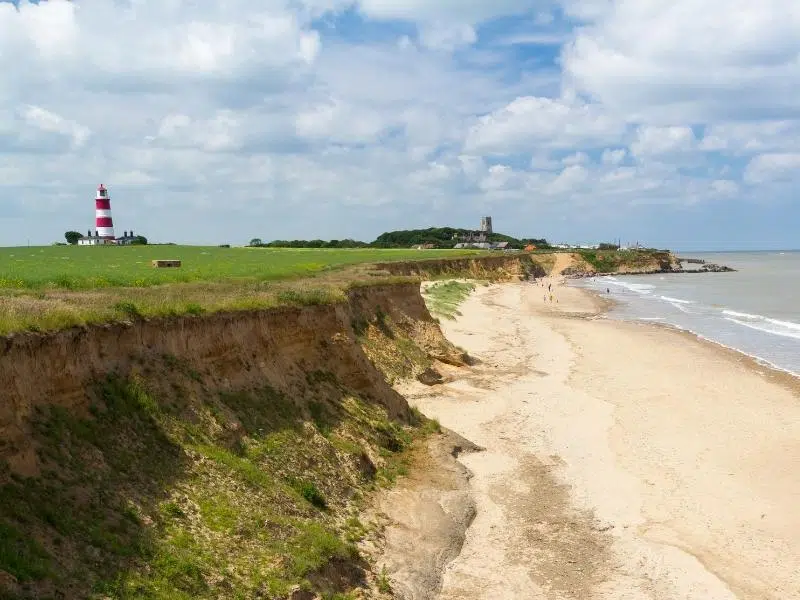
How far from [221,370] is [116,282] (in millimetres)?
11953

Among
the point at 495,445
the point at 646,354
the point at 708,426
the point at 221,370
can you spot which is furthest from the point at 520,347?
the point at 221,370

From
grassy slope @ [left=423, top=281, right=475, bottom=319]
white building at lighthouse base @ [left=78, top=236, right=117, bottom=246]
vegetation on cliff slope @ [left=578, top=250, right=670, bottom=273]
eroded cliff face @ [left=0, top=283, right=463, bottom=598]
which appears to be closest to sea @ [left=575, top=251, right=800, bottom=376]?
grassy slope @ [left=423, top=281, right=475, bottom=319]

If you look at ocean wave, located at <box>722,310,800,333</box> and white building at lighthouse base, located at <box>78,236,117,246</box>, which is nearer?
ocean wave, located at <box>722,310,800,333</box>

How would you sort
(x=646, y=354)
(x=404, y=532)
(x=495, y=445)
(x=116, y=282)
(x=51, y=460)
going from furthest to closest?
A: (x=646, y=354)
(x=116, y=282)
(x=495, y=445)
(x=404, y=532)
(x=51, y=460)

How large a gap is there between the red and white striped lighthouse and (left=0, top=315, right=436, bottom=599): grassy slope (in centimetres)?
11068

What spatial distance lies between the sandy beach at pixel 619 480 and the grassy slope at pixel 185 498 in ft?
6.19

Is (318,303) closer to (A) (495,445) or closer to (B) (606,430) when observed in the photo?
(A) (495,445)

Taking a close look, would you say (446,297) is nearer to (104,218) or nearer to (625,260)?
(104,218)

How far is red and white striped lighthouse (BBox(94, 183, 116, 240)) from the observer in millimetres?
116775

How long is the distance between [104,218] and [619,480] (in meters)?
118

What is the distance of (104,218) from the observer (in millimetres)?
119875

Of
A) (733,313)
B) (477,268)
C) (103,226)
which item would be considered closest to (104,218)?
(103,226)

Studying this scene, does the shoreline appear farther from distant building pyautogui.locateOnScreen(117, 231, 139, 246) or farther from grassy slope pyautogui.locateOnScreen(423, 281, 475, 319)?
distant building pyautogui.locateOnScreen(117, 231, 139, 246)

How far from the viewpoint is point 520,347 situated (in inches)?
1660
